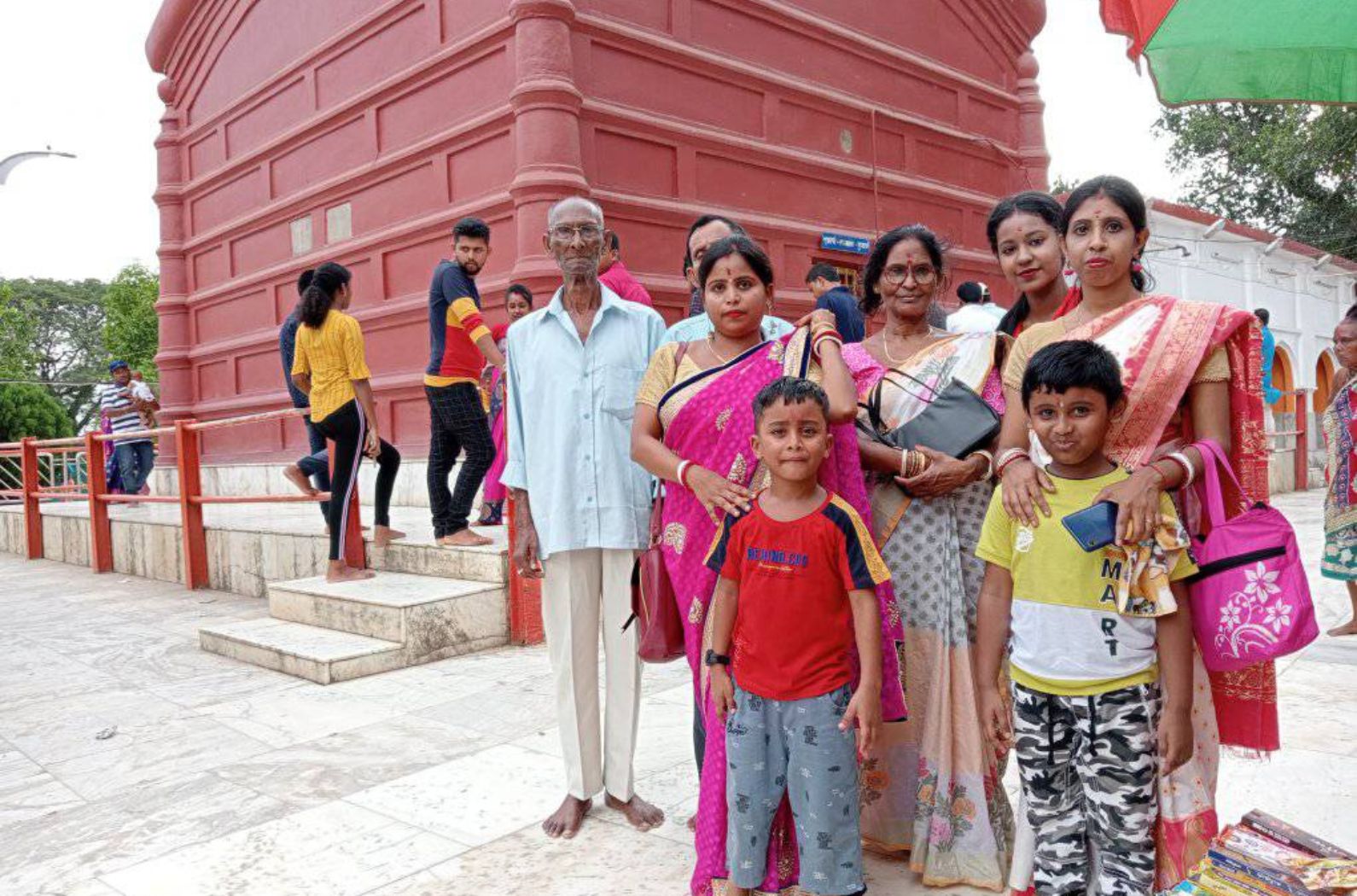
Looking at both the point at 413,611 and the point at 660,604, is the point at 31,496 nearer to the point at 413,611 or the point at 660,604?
the point at 413,611

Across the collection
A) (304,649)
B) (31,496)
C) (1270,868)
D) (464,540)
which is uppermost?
(31,496)

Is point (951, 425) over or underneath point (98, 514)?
over

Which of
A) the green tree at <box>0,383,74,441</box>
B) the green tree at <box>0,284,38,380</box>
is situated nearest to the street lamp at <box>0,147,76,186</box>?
the green tree at <box>0,284,38,380</box>

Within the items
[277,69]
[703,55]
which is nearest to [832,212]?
[703,55]

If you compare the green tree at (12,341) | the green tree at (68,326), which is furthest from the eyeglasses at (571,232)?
the green tree at (68,326)

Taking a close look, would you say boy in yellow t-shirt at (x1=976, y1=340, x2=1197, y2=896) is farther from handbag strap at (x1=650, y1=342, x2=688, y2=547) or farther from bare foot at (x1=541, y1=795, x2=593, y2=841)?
bare foot at (x1=541, y1=795, x2=593, y2=841)

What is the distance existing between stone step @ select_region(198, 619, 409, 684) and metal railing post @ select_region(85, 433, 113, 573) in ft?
15.3

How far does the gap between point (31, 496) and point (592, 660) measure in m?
10.9

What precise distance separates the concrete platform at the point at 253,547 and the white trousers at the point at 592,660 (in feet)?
7.83

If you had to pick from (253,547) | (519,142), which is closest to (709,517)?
(253,547)

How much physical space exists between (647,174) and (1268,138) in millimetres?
17339

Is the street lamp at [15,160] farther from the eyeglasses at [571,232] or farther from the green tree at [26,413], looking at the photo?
the green tree at [26,413]

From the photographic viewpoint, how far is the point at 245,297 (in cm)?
1162

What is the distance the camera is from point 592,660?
117 inches
